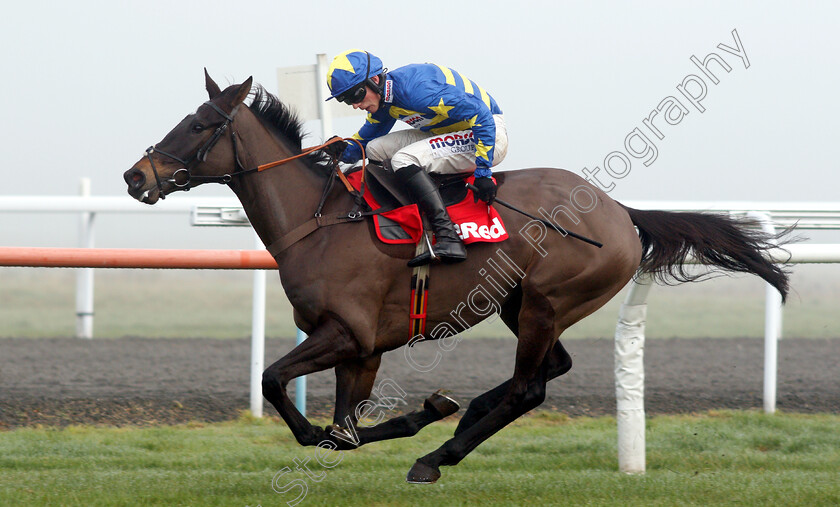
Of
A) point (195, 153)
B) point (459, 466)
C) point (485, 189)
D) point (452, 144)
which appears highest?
point (452, 144)

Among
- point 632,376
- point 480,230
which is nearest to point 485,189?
point 480,230

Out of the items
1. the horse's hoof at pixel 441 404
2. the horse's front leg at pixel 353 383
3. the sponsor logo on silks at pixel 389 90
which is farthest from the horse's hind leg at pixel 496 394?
the sponsor logo on silks at pixel 389 90

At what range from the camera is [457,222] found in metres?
3.88

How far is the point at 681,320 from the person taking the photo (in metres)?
15.8

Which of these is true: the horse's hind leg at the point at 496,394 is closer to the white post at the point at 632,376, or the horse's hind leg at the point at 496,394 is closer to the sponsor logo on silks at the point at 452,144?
the white post at the point at 632,376

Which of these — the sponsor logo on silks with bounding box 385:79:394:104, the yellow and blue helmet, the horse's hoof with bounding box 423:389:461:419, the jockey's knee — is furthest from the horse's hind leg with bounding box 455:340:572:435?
the yellow and blue helmet

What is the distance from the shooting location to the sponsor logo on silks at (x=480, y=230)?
3.86 m

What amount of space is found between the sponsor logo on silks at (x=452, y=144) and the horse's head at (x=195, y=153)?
2.89 feet

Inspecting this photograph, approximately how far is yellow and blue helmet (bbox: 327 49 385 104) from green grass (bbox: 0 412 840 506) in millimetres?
1731

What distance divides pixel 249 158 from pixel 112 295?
1632 centimetres

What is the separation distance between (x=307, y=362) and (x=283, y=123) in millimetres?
1138

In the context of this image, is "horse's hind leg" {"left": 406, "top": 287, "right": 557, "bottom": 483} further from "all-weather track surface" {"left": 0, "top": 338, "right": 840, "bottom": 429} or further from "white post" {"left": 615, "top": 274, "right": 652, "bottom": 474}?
"all-weather track surface" {"left": 0, "top": 338, "right": 840, "bottom": 429}

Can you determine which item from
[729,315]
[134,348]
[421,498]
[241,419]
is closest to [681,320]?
[729,315]

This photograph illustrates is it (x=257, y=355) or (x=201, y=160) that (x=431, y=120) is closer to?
(x=201, y=160)
